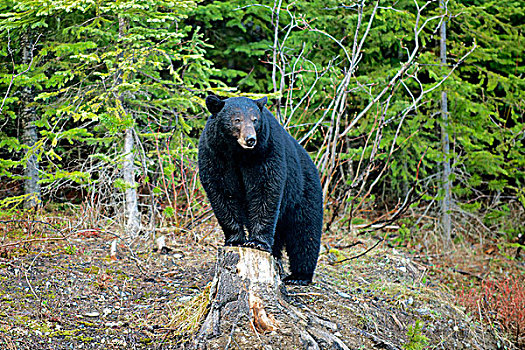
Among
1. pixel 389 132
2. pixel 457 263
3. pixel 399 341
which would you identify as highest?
pixel 389 132

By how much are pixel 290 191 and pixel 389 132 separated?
498 cm

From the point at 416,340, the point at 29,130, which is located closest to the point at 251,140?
the point at 416,340

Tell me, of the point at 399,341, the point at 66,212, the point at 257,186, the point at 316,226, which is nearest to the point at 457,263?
the point at 399,341

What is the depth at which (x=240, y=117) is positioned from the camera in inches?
157

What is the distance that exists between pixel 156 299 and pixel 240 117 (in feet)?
7.70

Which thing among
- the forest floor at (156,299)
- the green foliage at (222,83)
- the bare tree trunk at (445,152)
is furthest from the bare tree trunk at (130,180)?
the bare tree trunk at (445,152)

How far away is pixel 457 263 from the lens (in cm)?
881

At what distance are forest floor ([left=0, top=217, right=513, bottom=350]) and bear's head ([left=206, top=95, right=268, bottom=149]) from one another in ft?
5.08

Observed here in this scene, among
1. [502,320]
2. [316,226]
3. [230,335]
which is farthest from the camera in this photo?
[502,320]

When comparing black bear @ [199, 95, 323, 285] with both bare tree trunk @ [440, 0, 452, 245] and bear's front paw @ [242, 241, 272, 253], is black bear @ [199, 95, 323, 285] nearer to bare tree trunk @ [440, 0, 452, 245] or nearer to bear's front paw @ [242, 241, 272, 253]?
bear's front paw @ [242, 241, 272, 253]

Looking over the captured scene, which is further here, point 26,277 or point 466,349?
point 466,349

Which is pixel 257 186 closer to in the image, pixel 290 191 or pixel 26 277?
pixel 290 191

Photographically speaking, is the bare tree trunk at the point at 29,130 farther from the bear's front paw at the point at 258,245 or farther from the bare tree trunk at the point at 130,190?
the bear's front paw at the point at 258,245

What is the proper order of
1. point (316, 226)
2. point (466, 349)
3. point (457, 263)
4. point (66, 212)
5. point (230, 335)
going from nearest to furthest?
point (230, 335), point (316, 226), point (466, 349), point (66, 212), point (457, 263)
